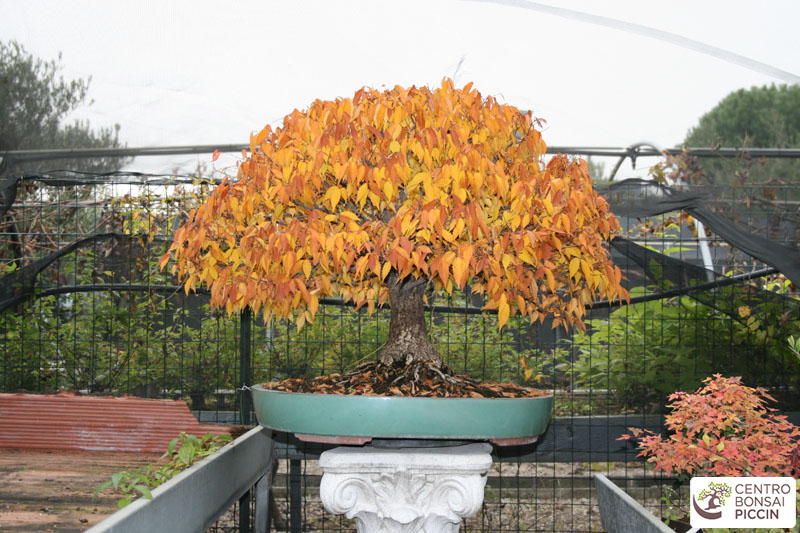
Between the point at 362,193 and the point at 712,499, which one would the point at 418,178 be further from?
the point at 712,499

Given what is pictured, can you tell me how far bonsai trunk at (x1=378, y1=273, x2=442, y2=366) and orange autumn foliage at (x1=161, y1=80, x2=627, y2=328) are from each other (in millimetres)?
128

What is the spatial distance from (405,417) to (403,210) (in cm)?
54

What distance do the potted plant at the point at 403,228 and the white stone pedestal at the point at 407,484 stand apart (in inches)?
7.2

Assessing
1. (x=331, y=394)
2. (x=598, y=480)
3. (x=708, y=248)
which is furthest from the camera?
(x=708, y=248)

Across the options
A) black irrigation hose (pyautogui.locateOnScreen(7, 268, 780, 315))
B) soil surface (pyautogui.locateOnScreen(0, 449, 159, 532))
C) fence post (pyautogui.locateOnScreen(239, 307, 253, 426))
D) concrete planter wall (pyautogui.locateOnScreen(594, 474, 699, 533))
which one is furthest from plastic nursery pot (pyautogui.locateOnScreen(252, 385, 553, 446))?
fence post (pyautogui.locateOnScreen(239, 307, 253, 426))

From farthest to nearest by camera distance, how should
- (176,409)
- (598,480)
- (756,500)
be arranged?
(176,409)
(598,480)
(756,500)

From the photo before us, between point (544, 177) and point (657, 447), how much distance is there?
0.89 meters

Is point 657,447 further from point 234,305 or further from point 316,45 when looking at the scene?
point 316,45

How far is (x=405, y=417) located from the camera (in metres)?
1.71

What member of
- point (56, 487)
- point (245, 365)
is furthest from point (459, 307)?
point (56, 487)

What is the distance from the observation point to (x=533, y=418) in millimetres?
1810

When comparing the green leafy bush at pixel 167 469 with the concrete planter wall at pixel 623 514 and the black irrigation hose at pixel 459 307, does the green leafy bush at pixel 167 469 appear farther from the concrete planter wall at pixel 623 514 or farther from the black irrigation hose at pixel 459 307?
the concrete planter wall at pixel 623 514

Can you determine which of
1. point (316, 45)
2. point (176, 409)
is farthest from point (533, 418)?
point (316, 45)

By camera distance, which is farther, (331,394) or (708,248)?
(708,248)
